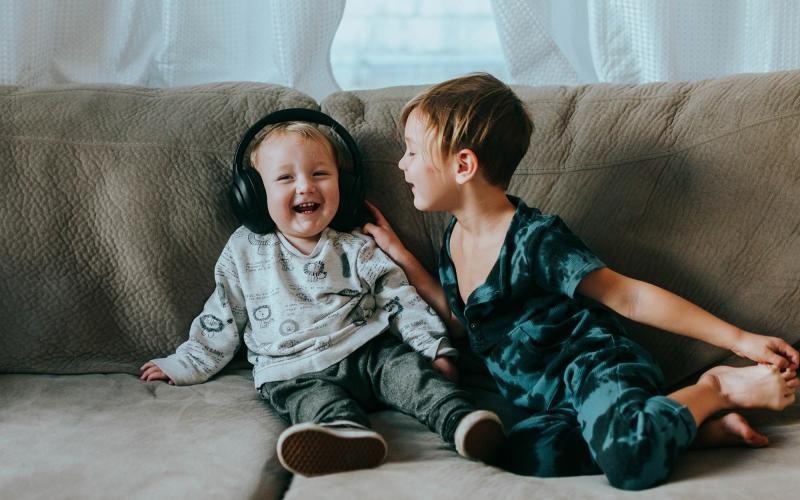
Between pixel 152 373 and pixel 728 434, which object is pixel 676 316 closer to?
pixel 728 434

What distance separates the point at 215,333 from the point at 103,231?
0.28 m

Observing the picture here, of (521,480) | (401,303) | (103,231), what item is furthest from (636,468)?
(103,231)

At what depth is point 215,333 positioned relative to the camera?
1.61m

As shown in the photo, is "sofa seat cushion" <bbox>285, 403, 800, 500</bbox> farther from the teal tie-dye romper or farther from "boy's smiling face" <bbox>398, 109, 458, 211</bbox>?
"boy's smiling face" <bbox>398, 109, 458, 211</bbox>

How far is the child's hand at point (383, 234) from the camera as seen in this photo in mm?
1642

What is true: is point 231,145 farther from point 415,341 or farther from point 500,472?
point 500,472

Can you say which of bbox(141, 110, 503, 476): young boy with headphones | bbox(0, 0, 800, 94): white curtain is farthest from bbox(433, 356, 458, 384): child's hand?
bbox(0, 0, 800, 94): white curtain

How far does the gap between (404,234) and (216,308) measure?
0.37 metres

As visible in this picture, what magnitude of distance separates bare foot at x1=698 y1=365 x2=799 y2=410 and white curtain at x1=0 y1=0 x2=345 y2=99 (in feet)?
3.58

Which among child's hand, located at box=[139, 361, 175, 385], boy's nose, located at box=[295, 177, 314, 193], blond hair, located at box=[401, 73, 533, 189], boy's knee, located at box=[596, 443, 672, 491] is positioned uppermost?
blond hair, located at box=[401, 73, 533, 189]

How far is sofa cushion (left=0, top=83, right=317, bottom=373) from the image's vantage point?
1.60m

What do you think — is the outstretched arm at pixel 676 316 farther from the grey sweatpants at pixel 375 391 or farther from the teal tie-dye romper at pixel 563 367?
the grey sweatpants at pixel 375 391

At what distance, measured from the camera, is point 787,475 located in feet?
3.92

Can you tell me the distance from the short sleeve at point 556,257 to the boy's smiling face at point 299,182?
37 centimetres
